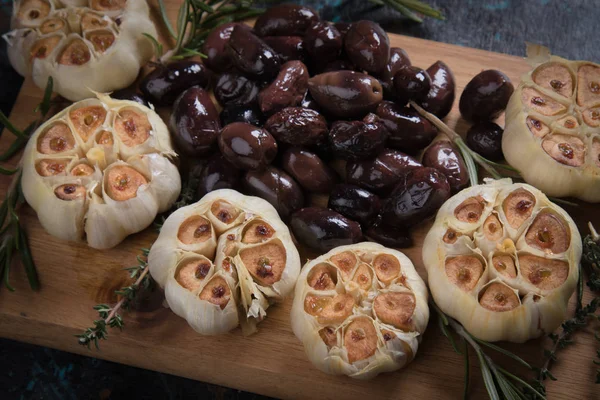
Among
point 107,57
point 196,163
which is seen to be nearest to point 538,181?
point 196,163

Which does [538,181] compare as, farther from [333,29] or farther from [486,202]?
[333,29]

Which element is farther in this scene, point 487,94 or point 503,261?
point 487,94

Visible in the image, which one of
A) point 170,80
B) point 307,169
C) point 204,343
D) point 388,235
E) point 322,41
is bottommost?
point 204,343

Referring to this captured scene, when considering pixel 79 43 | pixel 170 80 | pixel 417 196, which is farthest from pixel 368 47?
pixel 79 43

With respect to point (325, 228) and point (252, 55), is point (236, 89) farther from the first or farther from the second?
point (325, 228)

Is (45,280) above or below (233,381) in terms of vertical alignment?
above

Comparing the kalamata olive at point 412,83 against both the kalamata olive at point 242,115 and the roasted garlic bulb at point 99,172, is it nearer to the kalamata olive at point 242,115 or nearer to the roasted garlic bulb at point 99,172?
the kalamata olive at point 242,115
